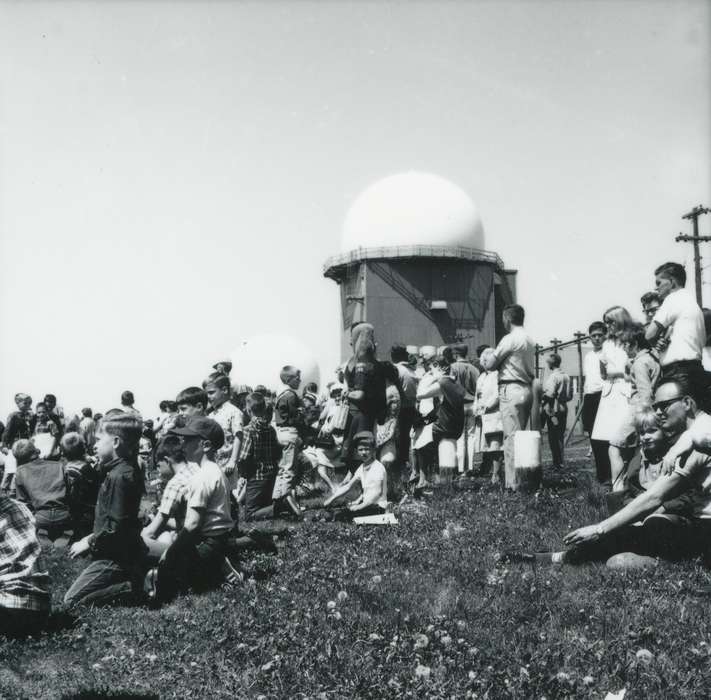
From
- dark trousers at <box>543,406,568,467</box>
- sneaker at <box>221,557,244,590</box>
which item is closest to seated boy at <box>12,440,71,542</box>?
sneaker at <box>221,557,244,590</box>

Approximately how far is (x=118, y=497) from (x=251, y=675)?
2.21 metres

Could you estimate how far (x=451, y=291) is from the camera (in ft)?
108

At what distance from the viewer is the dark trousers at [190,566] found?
6328 millimetres

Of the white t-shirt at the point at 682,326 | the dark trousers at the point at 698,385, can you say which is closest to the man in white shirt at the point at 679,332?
the white t-shirt at the point at 682,326

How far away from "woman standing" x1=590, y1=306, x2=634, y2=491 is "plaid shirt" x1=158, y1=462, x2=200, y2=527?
4.40 meters

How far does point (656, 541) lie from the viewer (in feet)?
20.6

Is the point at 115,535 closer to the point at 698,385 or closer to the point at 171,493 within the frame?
the point at 171,493

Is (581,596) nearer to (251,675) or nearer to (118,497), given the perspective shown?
(251,675)

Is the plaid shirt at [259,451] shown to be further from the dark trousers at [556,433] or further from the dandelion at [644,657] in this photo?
the dandelion at [644,657]

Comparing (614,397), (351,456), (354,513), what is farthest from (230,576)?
(614,397)

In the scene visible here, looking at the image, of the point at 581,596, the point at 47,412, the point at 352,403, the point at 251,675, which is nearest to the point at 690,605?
the point at 581,596

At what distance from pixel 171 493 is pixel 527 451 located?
4.47 m

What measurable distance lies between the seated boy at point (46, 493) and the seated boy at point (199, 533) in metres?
3.26

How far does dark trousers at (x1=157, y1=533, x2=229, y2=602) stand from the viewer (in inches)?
249
